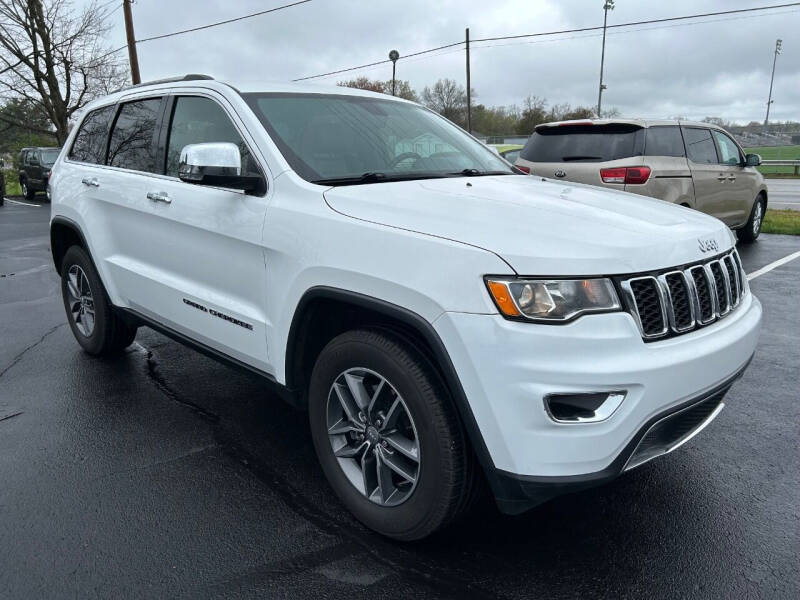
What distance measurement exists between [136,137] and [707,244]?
11.1ft

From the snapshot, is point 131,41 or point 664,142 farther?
point 131,41

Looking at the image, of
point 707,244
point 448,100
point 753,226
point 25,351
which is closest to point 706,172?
point 753,226

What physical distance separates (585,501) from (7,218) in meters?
19.4

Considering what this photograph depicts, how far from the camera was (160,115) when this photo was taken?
3941 millimetres

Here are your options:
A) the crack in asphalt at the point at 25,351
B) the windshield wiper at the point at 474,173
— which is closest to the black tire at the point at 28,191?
the crack in asphalt at the point at 25,351

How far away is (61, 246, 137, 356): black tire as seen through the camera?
4.62m

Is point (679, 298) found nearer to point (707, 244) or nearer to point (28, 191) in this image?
point (707, 244)

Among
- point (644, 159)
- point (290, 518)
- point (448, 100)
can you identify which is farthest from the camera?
point (448, 100)

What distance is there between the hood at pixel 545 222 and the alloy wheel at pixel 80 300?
2.91 metres

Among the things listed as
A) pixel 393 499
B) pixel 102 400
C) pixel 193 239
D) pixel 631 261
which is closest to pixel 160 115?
pixel 193 239

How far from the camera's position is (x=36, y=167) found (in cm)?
2534

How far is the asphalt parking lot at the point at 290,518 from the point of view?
245cm

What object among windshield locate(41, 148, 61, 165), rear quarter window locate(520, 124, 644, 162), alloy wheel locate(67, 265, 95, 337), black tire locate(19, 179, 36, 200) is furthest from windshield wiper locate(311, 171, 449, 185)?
black tire locate(19, 179, 36, 200)

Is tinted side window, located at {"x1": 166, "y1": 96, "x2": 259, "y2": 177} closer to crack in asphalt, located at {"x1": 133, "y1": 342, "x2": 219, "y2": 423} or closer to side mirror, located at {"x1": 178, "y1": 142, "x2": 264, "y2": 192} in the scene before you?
side mirror, located at {"x1": 178, "y1": 142, "x2": 264, "y2": 192}
